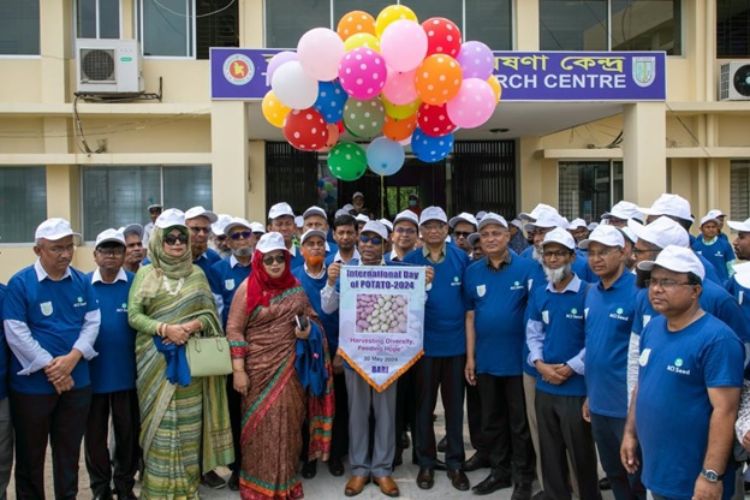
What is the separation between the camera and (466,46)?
529cm

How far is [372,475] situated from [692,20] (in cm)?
1160

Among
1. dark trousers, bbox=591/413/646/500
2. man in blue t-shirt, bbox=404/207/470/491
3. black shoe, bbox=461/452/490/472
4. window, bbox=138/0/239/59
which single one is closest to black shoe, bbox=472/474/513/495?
man in blue t-shirt, bbox=404/207/470/491

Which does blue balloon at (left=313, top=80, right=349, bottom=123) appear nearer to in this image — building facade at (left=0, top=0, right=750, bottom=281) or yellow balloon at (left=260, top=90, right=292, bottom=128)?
yellow balloon at (left=260, top=90, right=292, bottom=128)

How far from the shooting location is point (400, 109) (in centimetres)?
519

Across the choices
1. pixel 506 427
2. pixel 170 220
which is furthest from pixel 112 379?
pixel 506 427

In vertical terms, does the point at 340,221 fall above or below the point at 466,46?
below

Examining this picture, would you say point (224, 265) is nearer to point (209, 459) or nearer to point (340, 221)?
point (340, 221)

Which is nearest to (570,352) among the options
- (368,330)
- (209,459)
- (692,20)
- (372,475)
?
(368,330)

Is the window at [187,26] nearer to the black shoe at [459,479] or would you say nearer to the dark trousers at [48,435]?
the dark trousers at [48,435]

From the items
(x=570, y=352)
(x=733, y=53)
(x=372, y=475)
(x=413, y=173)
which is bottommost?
(x=372, y=475)

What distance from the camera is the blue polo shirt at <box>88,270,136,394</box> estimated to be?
4359mm

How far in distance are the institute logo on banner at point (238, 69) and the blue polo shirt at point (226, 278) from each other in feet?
15.3

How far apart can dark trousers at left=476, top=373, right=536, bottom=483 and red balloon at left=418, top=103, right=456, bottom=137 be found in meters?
1.92

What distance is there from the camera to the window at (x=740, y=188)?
13070 mm
